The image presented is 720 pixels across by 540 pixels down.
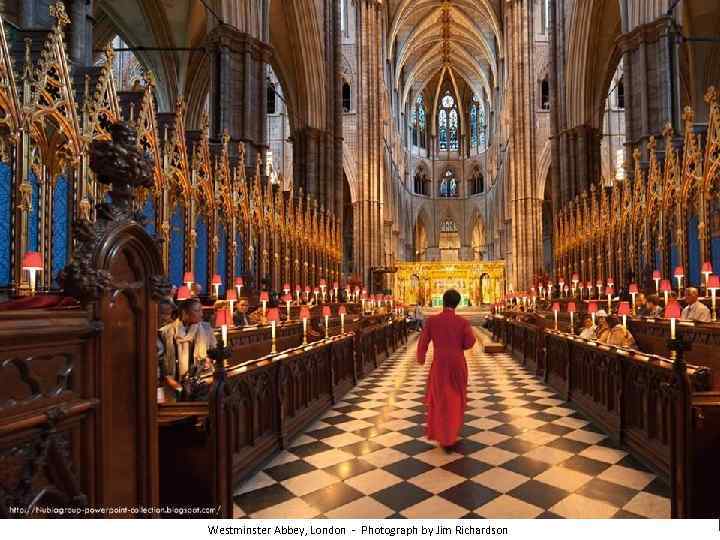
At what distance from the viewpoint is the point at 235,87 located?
13.7 metres

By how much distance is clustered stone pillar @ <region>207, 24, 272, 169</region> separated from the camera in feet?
44.1

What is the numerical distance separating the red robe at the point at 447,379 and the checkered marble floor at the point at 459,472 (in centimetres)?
22

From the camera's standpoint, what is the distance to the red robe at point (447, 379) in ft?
15.8

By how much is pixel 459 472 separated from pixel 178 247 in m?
7.89

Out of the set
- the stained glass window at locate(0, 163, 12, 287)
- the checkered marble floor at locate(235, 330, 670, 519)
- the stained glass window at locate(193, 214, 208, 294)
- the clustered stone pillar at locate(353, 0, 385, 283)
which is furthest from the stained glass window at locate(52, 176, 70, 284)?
the clustered stone pillar at locate(353, 0, 385, 283)

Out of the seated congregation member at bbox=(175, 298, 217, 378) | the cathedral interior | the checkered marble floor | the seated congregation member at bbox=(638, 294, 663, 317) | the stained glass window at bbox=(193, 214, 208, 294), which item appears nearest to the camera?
the cathedral interior

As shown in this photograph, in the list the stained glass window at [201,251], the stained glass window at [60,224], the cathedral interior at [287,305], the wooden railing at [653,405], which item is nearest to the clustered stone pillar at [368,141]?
the cathedral interior at [287,305]

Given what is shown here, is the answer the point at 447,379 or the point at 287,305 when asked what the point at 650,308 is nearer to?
the point at 447,379

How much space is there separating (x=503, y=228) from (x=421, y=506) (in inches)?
1545

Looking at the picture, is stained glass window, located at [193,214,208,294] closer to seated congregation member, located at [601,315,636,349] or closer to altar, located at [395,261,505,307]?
seated congregation member, located at [601,315,636,349]

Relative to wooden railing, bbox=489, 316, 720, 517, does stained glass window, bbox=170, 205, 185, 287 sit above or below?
above

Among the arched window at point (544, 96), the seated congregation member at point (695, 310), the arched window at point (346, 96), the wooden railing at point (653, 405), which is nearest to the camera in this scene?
the wooden railing at point (653, 405)

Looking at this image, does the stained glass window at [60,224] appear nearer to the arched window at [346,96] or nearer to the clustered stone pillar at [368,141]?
the clustered stone pillar at [368,141]

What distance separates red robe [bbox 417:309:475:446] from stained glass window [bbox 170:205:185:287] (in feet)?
21.9
